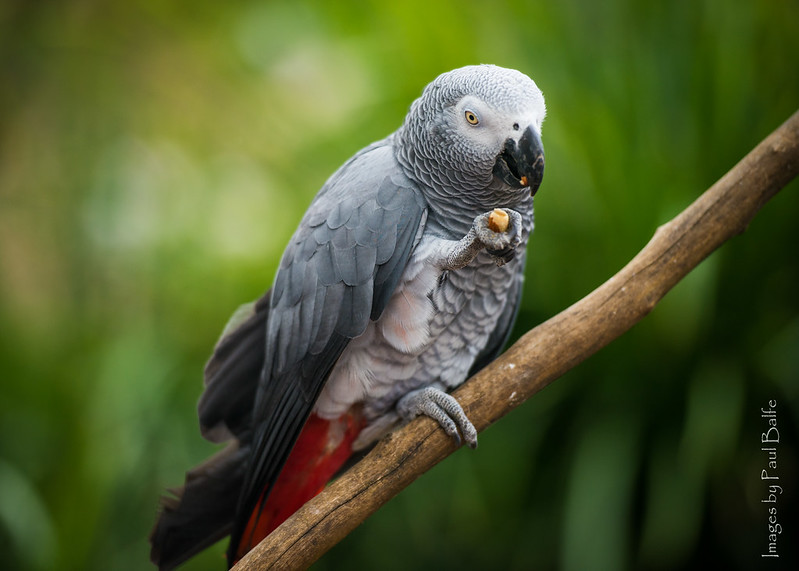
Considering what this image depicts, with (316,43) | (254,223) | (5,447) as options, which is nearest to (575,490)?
(254,223)

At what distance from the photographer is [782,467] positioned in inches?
51.8

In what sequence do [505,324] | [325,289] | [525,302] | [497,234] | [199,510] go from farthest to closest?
[525,302] → [505,324] → [199,510] → [325,289] → [497,234]

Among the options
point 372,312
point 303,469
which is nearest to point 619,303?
point 372,312

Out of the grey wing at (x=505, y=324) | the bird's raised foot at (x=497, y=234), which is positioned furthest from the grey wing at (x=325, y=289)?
the grey wing at (x=505, y=324)

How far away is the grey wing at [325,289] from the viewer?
3.18 ft

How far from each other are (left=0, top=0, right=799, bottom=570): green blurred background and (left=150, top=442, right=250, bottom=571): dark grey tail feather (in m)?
0.53

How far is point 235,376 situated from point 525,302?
2.37ft

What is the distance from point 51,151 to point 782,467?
96.6 inches

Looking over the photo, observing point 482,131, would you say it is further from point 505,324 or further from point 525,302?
point 525,302

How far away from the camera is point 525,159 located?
0.86 meters

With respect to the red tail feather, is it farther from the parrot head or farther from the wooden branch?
the parrot head

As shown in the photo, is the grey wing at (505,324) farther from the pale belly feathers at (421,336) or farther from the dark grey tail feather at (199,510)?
the dark grey tail feather at (199,510)

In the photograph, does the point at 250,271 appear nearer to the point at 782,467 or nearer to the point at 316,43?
the point at 316,43

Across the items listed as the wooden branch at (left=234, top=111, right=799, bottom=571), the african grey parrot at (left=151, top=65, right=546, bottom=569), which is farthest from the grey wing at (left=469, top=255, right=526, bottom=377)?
the wooden branch at (left=234, top=111, right=799, bottom=571)
